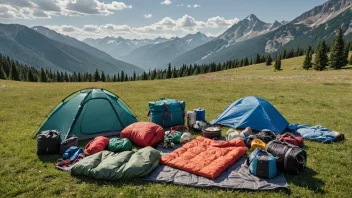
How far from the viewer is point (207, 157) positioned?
9.17 metres

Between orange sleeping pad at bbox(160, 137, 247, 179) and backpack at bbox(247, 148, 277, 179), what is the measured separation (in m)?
0.93

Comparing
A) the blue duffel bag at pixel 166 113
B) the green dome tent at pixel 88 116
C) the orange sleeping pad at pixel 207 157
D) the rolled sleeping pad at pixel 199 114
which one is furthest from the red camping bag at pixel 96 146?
the rolled sleeping pad at pixel 199 114

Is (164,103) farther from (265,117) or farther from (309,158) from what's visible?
(309,158)

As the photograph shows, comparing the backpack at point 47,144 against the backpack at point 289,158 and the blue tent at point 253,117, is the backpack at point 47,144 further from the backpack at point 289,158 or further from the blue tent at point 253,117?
the blue tent at point 253,117

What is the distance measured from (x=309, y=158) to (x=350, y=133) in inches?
210

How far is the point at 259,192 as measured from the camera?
285 inches

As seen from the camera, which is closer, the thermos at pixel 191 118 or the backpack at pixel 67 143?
the backpack at pixel 67 143

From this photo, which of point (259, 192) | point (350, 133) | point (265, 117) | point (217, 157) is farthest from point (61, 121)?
point (350, 133)

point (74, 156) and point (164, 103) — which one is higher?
point (164, 103)

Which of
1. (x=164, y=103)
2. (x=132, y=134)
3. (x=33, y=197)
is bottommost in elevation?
(x=33, y=197)

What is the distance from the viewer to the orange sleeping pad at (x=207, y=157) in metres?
8.24

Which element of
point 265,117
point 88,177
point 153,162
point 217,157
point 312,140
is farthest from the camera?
point 265,117

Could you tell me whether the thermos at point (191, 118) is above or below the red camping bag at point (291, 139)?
above

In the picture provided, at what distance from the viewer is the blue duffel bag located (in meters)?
13.6
